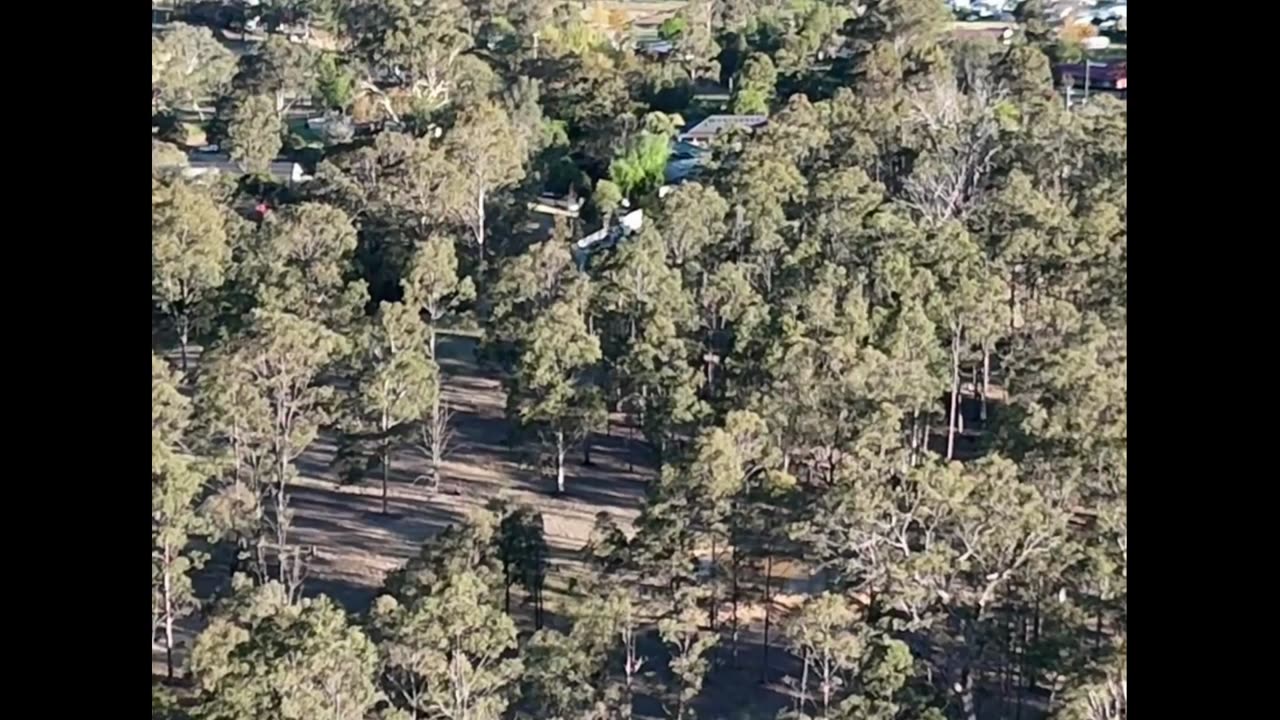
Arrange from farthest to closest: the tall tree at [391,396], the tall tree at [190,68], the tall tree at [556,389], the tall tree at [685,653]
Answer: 1. the tall tree at [190,68]
2. the tall tree at [556,389]
3. the tall tree at [391,396]
4. the tall tree at [685,653]

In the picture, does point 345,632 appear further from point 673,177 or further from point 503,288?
point 673,177

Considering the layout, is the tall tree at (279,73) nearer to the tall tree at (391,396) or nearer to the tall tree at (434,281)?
the tall tree at (434,281)

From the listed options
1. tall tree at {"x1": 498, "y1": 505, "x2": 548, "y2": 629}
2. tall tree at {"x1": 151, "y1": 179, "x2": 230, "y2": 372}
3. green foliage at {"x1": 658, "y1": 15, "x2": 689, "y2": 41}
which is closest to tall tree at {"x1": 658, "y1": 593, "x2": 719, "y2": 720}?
tall tree at {"x1": 498, "y1": 505, "x2": 548, "y2": 629}

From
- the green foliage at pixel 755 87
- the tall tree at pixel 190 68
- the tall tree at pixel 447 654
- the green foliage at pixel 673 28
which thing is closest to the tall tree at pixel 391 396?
the tall tree at pixel 447 654

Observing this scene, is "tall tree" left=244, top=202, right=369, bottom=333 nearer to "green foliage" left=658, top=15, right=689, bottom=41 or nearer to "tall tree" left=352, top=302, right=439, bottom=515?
"tall tree" left=352, top=302, right=439, bottom=515

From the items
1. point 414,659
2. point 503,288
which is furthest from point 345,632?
point 503,288
